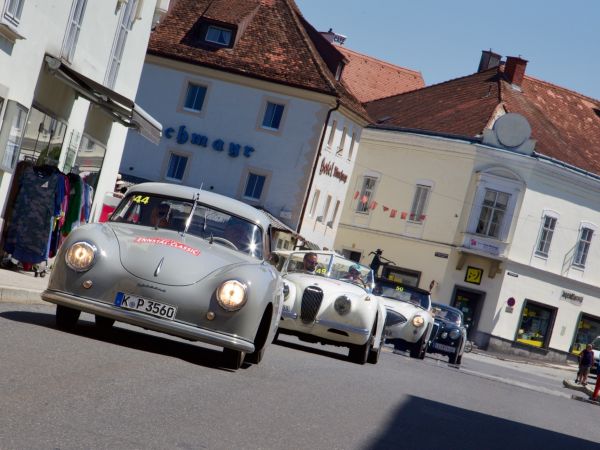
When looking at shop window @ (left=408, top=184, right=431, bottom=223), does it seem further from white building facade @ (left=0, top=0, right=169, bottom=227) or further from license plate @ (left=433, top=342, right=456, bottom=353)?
white building facade @ (left=0, top=0, right=169, bottom=227)

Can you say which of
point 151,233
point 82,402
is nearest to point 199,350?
point 151,233

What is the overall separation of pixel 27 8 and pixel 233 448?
50.6 ft

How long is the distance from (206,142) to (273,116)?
306 cm

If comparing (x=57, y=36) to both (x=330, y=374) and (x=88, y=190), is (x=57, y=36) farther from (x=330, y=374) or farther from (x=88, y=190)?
(x=330, y=374)

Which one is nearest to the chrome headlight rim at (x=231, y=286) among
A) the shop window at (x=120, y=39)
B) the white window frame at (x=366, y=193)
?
the shop window at (x=120, y=39)

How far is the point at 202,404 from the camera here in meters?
9.49

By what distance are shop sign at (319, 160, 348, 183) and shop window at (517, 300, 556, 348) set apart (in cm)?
1025

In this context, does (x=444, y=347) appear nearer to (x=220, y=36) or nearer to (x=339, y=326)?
(x=339, y=326)

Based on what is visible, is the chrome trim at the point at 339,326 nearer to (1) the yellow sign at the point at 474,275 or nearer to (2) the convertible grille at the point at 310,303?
(2) the convertible grille at the point at 310,303

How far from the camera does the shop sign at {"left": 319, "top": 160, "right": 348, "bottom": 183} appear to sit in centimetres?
5947

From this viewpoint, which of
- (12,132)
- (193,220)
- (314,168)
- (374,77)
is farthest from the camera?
(374,77)

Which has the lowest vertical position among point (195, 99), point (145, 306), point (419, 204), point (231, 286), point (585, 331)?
point (585, 331)

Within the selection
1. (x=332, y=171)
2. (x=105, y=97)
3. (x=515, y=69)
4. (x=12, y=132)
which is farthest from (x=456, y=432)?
(x=515, y=69)

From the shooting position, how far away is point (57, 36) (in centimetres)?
2409
